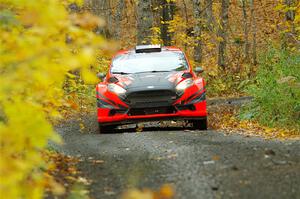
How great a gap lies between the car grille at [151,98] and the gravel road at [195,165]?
123 centimetres

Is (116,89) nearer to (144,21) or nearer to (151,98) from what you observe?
(151,98)

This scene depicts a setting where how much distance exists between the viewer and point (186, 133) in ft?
33.1

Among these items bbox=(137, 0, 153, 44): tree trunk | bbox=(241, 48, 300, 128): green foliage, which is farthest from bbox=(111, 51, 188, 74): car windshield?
bbox=(137, 0, 153, 44): tree trunk

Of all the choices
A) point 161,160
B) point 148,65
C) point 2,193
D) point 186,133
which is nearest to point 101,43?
point 2,193

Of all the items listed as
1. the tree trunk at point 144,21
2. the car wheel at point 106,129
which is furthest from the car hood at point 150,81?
the tree trunk at point 144,21

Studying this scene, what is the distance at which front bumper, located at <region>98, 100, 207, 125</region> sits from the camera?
36.2ft

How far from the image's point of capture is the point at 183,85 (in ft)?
36.6

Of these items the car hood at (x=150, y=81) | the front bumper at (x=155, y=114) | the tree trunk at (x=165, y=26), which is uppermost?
the car hood at (x=150, y=81)

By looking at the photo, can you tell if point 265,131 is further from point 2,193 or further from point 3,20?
point 2,193

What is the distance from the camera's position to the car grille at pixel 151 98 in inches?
432

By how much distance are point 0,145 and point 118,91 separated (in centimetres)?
660

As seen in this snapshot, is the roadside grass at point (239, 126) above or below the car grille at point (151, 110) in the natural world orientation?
below

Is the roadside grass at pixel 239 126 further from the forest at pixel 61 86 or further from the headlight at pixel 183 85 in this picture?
the headlight at pixel 183 85

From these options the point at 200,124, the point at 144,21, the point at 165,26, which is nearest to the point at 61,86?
the point at 200,124
